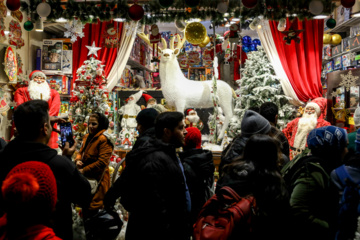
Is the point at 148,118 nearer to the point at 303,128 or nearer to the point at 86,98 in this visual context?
the point at 303,128

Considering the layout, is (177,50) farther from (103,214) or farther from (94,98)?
(103,214)

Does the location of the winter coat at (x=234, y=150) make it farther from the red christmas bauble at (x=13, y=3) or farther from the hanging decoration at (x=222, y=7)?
the red christmas bauble at (x=13, y=3)

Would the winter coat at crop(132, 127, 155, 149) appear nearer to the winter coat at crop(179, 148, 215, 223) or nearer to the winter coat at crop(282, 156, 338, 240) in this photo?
the winter coat at crop(179, 148, 215, 223)

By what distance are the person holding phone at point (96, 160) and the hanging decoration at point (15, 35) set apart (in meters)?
3.40

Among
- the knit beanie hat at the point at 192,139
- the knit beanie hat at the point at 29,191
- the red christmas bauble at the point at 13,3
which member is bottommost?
the knit beanie hat at the point at 29,191

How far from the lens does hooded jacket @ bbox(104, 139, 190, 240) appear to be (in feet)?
6.73

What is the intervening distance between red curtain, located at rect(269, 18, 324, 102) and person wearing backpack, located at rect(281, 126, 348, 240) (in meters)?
4.63

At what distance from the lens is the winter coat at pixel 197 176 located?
2.56m

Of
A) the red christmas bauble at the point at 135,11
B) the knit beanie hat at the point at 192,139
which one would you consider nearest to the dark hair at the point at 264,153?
the knit beanie hat at the point at 192,139

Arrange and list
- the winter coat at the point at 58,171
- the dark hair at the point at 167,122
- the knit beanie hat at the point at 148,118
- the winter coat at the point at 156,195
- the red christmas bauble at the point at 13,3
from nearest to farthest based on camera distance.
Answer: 1. the winter coat at the point at 58,171
2. the winter coat at the point at 156,195
3. the dark hair at the point at 167,122
4. the knit beanie hat at the point at 148,118
5. the red christmas bauble at the point at 13,3

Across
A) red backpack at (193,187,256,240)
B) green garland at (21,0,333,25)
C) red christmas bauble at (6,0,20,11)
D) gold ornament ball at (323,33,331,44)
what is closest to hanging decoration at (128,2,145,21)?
green garland at (21,0,333,25)

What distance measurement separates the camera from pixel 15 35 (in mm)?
6102

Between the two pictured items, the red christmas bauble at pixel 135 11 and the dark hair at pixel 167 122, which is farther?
the red christmas bauble at pixel 135 11

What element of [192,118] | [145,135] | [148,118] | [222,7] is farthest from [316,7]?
[145,135]
